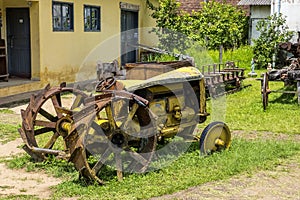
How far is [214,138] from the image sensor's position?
7.51 meters

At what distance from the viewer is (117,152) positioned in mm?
6297

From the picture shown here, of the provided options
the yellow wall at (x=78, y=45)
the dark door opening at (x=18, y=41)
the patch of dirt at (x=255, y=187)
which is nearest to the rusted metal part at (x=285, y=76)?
the patch of dirt at (x=255, y=187)

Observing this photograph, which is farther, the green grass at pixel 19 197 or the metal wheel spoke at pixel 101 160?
the metal wheel spoke at pixel 101 160

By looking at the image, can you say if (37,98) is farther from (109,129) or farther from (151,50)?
(151,50)

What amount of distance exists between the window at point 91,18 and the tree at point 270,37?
682 cm

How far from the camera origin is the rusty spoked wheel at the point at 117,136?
6035 mm

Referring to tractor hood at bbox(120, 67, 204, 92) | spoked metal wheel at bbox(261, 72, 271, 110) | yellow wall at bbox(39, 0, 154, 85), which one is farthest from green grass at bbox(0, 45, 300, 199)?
yellow wall at bbox(39, 0, 154, 85)

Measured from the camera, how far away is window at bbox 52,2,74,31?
13984 mm

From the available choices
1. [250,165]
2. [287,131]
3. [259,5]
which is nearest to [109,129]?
[250,165]

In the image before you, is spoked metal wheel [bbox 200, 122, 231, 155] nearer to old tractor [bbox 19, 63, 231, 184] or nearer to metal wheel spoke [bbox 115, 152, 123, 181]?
old tractor [bbox 19, 63, 231, 184]

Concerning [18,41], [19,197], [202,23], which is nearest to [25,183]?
[19,197]

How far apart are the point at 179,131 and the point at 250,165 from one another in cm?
128

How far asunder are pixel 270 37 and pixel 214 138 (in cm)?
1265

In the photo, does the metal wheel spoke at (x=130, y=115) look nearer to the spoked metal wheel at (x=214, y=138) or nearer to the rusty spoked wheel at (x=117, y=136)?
the rusty spoked wheel at (x=117, y=136)
